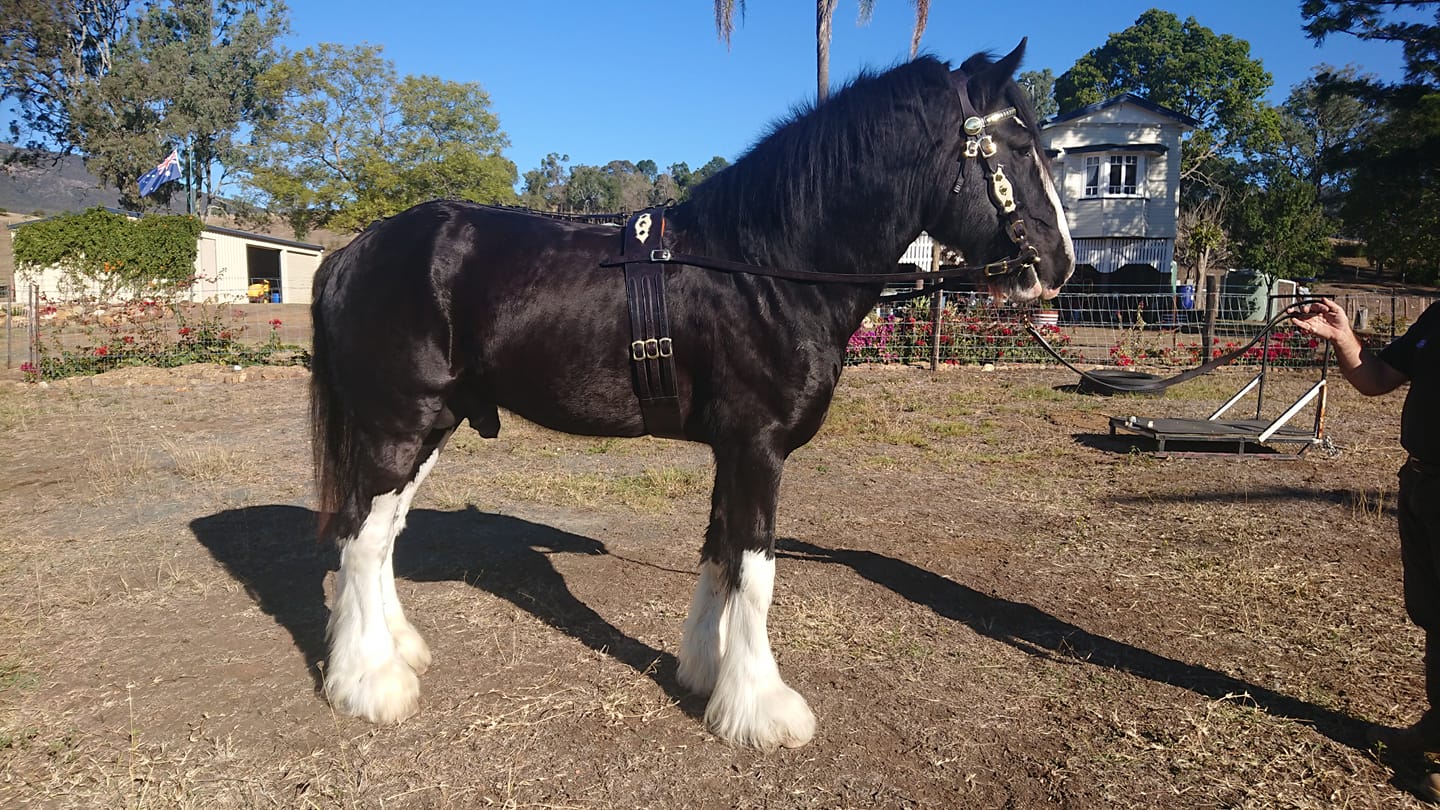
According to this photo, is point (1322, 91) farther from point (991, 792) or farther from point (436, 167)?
point (436, 167)

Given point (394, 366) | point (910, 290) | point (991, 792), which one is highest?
point (910, 290)

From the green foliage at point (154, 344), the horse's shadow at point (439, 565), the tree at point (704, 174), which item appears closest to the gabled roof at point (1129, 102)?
the tree at point (704, 174)

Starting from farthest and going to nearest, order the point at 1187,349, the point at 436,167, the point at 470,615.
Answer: the point at 436,167 → the point at 1187,349 → the point at 470,615

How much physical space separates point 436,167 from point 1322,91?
35503 mm

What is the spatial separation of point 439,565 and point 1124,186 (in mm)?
31731

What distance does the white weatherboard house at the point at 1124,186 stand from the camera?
29.4 m

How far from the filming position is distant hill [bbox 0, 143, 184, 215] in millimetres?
45156

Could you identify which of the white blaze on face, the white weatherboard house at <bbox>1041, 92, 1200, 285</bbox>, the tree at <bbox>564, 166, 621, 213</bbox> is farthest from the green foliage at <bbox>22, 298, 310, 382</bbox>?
the tree at <bbox>564, 166, 621, 213</bbox>

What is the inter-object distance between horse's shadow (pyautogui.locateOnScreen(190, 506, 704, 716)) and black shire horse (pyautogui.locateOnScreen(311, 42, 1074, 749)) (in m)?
0.52

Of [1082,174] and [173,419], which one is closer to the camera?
[173,419]

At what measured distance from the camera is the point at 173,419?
8.88m

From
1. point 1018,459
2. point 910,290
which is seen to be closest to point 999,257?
point 910,290

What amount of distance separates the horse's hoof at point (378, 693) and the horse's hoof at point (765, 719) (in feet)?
3.90

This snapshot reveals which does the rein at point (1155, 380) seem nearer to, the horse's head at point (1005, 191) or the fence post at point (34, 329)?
the horse's head at point (1005, 191)
